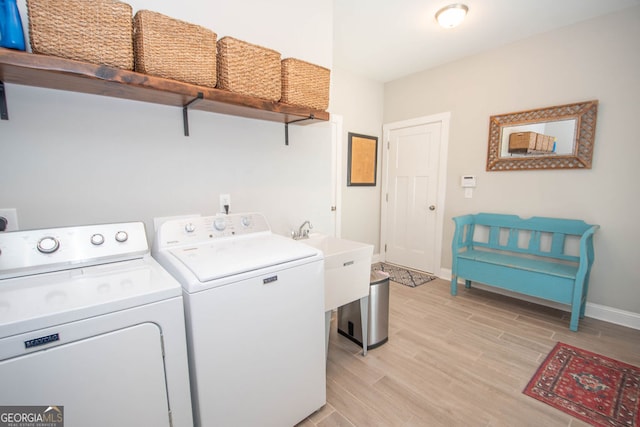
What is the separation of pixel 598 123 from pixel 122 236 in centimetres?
371

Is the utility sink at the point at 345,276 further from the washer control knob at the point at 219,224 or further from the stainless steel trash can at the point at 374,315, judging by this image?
the washer control knob at the point at 219,224

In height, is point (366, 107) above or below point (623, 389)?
above

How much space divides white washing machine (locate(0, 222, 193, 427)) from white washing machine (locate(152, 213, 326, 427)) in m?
0.08

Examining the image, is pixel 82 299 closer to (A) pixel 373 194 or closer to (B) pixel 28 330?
(B) pixel 28 330

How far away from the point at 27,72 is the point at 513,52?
149 inches

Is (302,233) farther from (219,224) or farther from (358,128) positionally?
(358,128)

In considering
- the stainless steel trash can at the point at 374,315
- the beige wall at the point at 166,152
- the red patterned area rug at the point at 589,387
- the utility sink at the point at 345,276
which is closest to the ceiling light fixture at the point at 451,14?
the beige wall at the point at 166,152

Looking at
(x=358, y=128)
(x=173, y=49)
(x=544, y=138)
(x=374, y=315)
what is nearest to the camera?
(x=173, y=49)

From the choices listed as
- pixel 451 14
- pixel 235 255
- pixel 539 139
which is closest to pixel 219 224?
pixel 235 255

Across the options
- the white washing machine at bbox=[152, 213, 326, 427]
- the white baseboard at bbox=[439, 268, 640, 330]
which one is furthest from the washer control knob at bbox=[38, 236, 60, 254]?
the white baseboard at bbox=[439, 268, 640, 330]

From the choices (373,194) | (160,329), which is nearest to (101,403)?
(160,329)

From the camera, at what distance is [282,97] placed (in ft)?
5.65

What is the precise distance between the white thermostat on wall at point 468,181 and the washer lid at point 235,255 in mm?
2650

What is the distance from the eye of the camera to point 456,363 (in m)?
1.98
